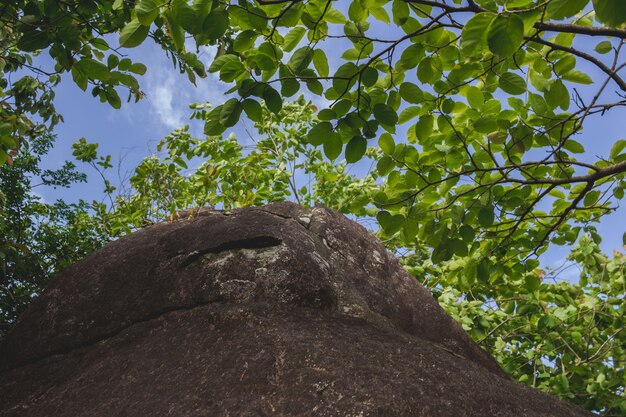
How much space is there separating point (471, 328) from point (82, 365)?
4773 millimetres

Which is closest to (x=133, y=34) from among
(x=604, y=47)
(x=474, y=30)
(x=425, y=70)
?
(x=474, y=30)

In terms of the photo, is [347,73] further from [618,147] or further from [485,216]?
[618,147]

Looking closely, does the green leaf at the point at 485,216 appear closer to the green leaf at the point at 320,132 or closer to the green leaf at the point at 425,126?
the green leaf at the point at 425,126

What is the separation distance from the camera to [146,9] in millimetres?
2467

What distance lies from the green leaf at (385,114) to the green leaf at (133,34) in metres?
1.41

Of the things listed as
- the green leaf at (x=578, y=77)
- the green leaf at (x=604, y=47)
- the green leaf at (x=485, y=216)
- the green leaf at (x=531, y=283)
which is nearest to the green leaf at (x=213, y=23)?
the green leaf at (x=578, y=77)

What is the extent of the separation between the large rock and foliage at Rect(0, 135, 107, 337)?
333cm

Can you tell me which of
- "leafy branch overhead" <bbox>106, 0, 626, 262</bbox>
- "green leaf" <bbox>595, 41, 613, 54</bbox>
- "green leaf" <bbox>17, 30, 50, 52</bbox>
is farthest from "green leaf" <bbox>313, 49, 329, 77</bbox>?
"green leaf" <bbox>595, 41, 613, 54</bbox>

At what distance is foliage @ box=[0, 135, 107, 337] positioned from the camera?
748cm

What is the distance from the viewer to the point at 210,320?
3676mm

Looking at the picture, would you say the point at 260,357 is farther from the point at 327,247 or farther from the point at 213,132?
the point at 327,247

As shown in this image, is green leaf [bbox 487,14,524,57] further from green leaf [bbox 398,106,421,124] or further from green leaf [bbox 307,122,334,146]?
green leaf [bbox 398,106,421,124]

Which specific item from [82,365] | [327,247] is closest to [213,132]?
[82,365]

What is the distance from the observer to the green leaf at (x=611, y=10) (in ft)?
6.34
